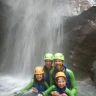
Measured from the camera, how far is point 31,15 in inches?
543

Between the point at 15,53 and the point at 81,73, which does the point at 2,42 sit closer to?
the point at 15,53

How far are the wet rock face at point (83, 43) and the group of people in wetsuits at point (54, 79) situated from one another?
12.7 ft

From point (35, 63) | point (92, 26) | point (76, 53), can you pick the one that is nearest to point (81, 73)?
point (76, 53)

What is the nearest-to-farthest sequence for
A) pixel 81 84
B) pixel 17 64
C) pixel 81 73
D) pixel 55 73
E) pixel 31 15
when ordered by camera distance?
pixel 55 73 → pixel 81 84 → pixel 81 73 → pixel 17 64 → pixel 31 15

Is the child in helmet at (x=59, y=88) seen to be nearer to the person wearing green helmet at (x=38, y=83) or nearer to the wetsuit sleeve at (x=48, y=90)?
the wetsuit sleeve at (x=48, y=90)

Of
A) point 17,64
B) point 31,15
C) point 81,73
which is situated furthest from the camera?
point 31,15

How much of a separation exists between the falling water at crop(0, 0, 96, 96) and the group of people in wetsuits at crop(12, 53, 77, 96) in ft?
17.2

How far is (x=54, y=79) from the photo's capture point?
5.97m

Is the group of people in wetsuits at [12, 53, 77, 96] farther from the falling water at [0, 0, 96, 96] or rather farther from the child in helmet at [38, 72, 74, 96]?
the falling water at [0, 0, 96, 96]

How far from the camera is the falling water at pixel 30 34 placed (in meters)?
12.4

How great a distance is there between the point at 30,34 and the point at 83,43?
386cm

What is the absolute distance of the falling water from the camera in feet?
40.6

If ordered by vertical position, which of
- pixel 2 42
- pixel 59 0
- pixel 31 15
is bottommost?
pixel 2 42

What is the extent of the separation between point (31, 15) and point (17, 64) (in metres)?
3.28
